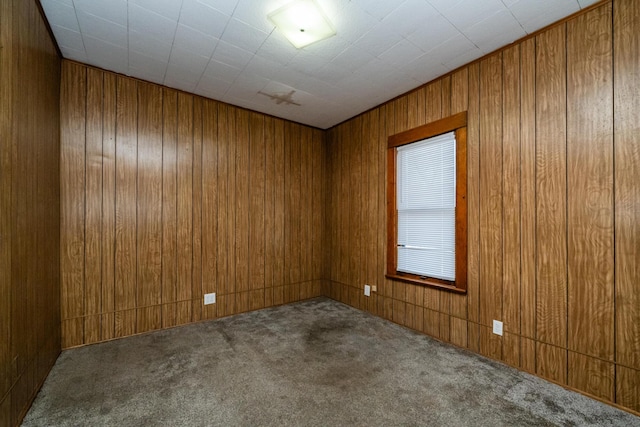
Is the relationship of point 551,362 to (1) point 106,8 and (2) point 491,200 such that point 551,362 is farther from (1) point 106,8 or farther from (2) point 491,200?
(1) point 106,8

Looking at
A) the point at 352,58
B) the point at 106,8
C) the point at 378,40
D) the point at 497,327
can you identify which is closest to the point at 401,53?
the point at 378,40

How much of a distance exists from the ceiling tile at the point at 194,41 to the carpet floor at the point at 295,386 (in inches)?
108

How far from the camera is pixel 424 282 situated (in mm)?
3086

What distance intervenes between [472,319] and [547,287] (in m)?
0.71

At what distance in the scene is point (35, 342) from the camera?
1964 millimetres

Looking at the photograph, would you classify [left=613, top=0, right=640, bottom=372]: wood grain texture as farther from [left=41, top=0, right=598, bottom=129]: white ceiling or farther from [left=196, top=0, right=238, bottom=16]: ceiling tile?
[left=196, top=0, right=238, bottom=16]: ceiling tile

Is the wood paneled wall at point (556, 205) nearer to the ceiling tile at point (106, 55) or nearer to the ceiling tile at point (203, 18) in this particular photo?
the ceiling tile at point (203, 18)

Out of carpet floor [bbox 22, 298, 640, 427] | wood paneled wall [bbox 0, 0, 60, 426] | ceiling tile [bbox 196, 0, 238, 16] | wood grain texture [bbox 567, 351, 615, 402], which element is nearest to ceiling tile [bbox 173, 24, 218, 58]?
ceiling tile [bbox 196, 0, 238, 16]

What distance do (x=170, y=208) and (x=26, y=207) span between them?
1440 millimetres

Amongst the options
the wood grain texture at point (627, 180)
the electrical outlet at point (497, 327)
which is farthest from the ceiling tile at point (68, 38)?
the electrical outlet at point (497, 327)

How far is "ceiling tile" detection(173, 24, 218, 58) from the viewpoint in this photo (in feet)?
7.48

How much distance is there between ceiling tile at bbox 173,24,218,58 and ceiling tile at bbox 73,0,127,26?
0.37 meters

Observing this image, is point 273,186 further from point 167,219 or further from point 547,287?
point 547,287

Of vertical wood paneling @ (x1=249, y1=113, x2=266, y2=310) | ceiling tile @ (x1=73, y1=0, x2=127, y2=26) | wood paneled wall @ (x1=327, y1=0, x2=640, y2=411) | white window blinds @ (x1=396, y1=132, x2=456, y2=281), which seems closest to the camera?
wood paneled wall @ (x1=327, y1=0, x2=640, y2=411)
